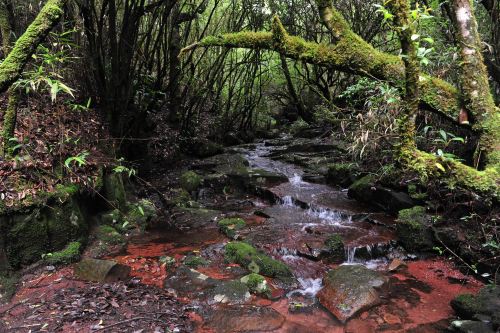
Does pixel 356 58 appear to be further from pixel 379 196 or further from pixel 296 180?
pixel 296 180

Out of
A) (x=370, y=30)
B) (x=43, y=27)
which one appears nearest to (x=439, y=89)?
(x=43, y=27)

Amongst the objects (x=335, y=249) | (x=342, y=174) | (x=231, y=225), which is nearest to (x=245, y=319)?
(x=335, y=249)

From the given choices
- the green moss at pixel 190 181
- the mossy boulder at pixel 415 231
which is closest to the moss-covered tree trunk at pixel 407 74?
the mossy boulder at pixel 415 231

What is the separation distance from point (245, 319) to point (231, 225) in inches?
124

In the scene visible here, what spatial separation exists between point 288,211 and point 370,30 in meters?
9.87

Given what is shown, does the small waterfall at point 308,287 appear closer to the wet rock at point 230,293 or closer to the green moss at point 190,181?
the wet rock at point 230,293

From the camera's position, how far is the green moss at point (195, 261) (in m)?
5.74

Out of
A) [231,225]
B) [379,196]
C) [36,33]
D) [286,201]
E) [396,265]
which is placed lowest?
[231,225]

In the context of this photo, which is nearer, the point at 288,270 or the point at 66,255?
the point at 66,255

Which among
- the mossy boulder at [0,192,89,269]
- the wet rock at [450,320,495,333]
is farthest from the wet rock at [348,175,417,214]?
the mossy boulder at [0,192,89,269]

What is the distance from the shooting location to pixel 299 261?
20.2 feet

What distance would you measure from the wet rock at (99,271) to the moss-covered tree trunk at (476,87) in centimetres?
462

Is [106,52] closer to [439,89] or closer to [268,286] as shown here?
[268,286]

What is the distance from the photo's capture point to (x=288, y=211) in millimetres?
8695
